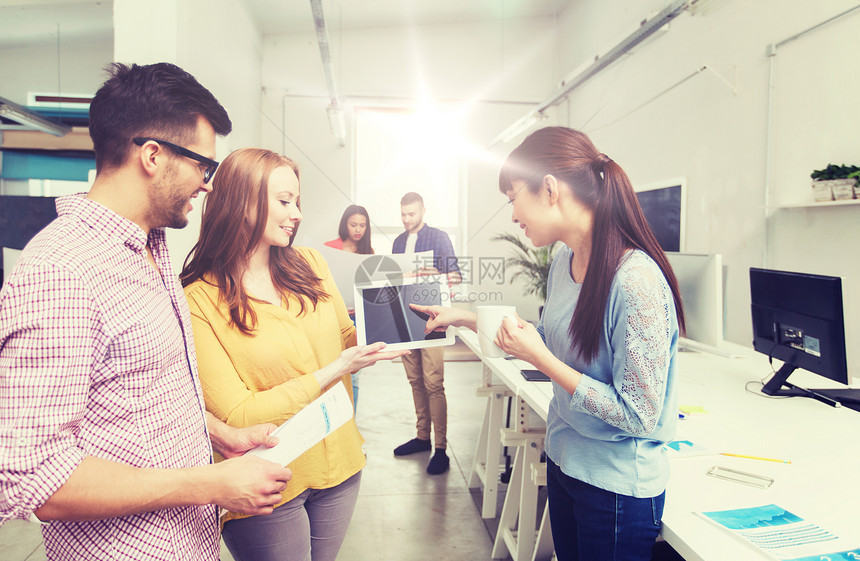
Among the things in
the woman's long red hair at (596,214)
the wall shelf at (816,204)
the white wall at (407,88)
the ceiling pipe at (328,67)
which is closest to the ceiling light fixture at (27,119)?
the ceiling pipe at (328,67)

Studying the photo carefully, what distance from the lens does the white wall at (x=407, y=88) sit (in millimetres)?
6383

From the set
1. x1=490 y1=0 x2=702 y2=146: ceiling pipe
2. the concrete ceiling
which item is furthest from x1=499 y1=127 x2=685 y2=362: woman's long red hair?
the concrete ceiling

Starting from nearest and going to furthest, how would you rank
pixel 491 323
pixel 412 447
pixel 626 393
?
pixel 626 393 < pixel 491 323 < pixel 412 447

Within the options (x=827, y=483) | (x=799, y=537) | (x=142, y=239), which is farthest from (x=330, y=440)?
(x=827, y=483)

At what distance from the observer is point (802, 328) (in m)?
1.88

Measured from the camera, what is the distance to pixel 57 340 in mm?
608

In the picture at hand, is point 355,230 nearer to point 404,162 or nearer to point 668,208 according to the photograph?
point 668,208

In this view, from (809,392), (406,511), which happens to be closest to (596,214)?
(809,392)

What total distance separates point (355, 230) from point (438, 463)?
163cm

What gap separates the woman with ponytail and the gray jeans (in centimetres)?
52

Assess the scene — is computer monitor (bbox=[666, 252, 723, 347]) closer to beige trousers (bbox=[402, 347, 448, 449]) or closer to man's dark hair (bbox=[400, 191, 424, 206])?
beige trousers (bbox=[402, 347, 448, 449])

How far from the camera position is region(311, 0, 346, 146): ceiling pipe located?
3.34m

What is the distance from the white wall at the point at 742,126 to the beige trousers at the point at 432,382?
7.65 ft

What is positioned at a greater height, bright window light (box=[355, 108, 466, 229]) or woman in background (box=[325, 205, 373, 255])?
bright window light (box=[355, 108, 466, 229])
